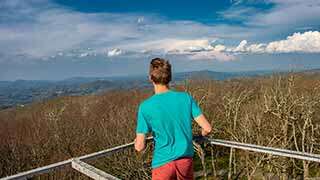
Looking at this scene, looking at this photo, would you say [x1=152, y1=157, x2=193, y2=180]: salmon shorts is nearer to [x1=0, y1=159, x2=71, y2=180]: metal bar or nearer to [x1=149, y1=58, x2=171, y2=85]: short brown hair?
[x1=149, y1=58, x2=171, y2=85]: short brown hair

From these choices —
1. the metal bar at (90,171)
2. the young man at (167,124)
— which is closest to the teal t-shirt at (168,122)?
the young man at (167,124)

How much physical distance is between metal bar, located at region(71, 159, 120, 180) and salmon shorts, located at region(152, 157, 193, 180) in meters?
0.49

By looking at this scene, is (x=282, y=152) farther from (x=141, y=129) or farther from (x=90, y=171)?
(x=90, y=171)

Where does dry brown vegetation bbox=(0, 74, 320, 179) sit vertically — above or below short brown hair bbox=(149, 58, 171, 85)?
below

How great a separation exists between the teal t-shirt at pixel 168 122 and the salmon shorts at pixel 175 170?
36 mm

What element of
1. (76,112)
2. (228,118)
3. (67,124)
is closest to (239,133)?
(228,118)

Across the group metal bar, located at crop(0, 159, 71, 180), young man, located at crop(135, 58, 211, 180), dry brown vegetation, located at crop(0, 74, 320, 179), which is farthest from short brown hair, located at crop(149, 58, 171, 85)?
dry brown vegetation, located at crop(0, 74, 320, 179)

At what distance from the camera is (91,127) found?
23.4m

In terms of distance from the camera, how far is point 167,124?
9.52 feet

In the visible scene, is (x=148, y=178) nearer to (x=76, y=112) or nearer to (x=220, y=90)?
(x=220, y=90)

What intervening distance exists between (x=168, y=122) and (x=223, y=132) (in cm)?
1322

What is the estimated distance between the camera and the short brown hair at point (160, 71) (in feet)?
9.44

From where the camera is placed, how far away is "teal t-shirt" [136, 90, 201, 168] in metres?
2.87

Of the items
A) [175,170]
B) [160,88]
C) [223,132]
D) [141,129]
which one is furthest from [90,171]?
[223,132]
